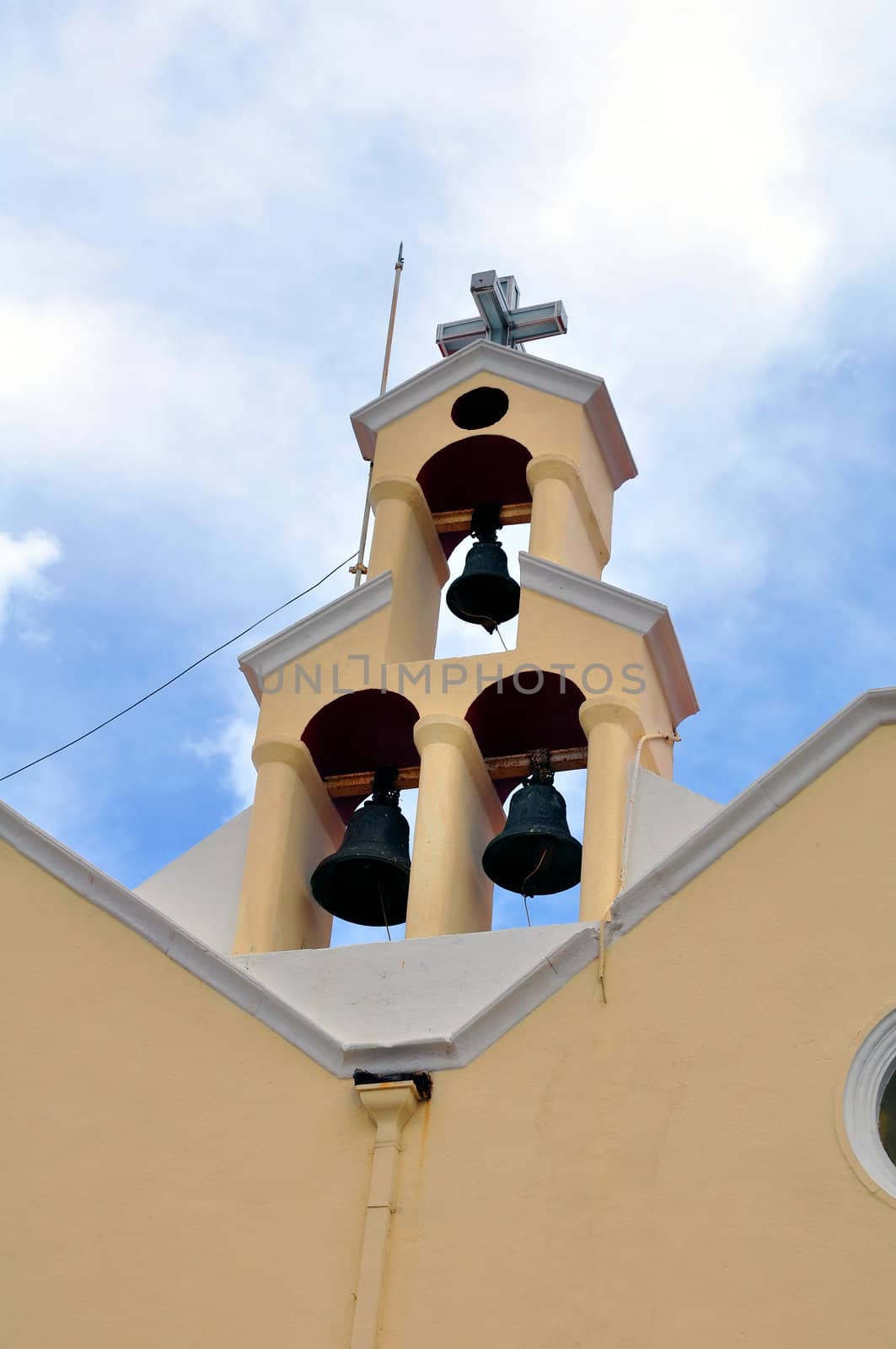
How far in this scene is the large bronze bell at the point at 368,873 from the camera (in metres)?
11.1

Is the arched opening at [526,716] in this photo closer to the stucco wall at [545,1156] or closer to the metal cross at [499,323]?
the stucco wall at [545,1156]

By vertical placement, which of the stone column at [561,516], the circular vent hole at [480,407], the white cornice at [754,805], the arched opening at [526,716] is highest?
the circular vent hole at [480,407]

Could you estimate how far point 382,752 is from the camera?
38.7 ft

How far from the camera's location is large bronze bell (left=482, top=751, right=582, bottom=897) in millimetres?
10945

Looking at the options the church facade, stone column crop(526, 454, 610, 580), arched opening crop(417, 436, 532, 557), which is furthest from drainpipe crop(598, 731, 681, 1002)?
arched opening crop(417, 436, 532, 557)

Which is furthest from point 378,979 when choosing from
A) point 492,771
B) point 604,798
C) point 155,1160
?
point 492,771

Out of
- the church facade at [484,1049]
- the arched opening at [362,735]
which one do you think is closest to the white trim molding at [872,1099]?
the church facade at [484,1049]

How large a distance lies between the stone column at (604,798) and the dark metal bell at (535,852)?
0.97ft

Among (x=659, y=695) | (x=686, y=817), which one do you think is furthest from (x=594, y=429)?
(x=686, y=817)

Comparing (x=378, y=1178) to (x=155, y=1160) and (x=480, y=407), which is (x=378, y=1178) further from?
(x=480, y=407)

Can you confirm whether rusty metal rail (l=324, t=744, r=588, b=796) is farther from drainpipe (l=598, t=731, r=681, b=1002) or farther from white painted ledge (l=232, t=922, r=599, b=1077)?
white painted ledge (l=232, t=922, r=599, b=1077)

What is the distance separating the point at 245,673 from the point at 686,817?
2903mm

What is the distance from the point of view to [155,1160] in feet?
30.5

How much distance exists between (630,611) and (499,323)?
119 inches
